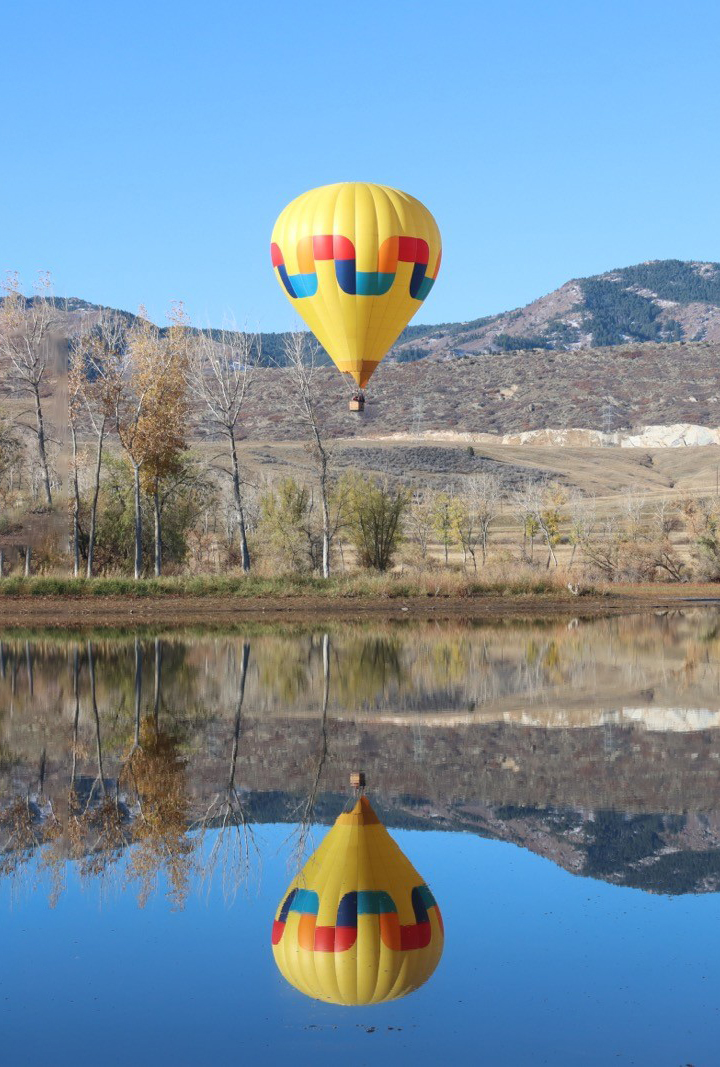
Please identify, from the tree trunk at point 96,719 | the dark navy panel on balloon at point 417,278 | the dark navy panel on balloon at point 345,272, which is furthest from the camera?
the dark navy panel on balloon at point 417,278

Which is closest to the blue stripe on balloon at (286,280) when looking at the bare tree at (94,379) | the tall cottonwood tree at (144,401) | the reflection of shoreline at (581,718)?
the reflection of shoreline at (581,718)

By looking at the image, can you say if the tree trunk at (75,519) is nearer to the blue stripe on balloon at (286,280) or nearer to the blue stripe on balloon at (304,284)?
the blue stripe on balloon at (286,280)

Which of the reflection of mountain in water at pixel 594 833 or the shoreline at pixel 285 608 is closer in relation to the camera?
the reflection of mountain in water at pixel 594 833

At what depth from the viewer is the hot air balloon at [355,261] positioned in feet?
85.7

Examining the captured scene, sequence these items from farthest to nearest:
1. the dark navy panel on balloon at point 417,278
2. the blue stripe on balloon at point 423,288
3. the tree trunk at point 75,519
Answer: the tree trunk at point 75,519 → the blue stripe on balloon at point 423,288 → the dark navy panel on balloon at point 417,278

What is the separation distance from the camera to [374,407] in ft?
426

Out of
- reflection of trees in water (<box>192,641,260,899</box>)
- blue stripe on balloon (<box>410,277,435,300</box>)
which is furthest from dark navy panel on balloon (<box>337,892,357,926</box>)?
blue stripe on balloon (<box>410,277,435,300</box>)

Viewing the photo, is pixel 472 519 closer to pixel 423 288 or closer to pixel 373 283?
pixel 423 288

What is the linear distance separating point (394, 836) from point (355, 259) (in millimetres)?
16274

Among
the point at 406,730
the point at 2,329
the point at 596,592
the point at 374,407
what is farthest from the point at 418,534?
the point at 374,407

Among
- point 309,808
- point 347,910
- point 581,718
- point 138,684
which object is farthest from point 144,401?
point 347,910

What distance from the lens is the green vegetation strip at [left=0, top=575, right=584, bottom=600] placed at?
3816cm

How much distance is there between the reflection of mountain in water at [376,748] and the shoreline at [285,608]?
6.80m

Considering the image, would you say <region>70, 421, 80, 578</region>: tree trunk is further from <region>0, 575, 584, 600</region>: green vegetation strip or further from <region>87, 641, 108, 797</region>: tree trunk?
<region>87, 641, 108, 797</region>: tree trunk
